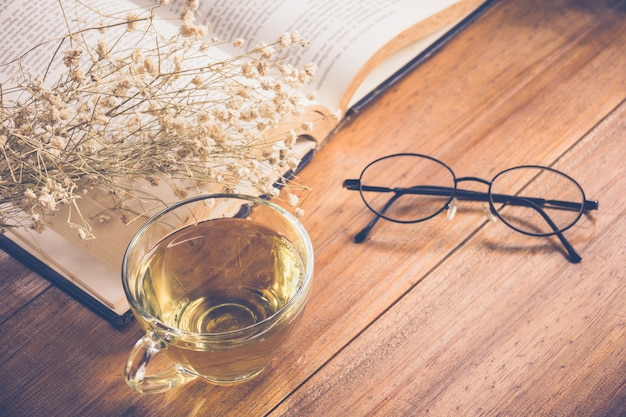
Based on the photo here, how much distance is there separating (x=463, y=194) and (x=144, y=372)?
0.47 meters

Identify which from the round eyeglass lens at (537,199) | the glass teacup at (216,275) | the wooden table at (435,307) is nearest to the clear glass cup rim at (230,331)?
the glass teacup at (216,275)

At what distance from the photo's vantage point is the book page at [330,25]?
101 centimetres

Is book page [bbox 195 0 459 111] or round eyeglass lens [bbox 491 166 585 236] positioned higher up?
book page [bbox 195 0 459 111]

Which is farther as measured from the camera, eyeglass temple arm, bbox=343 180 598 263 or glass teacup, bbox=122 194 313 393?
eyeglass temple arm, bbox=343 180 598 263

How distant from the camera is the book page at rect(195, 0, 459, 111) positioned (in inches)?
39.6

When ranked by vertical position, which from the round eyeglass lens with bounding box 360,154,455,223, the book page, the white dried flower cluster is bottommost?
the round eyeglass lens with bounding box 360,154,455,223

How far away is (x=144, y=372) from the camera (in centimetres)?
68

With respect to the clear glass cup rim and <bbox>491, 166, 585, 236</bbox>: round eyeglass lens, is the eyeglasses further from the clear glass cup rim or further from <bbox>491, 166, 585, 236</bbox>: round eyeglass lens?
the clear glass cup rim

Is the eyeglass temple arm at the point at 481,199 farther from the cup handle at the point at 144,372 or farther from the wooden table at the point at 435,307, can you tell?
the cup handle at the point at 144,372

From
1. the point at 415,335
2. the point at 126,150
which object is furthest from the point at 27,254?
the point at 415,335

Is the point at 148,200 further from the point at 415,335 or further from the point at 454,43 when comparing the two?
the point at 454,43

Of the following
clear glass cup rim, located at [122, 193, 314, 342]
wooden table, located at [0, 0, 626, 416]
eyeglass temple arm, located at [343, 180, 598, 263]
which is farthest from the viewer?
eyeglass temple arm, located at [343, 180, 598, 263]

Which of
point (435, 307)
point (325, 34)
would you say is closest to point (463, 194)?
point (435, 307)

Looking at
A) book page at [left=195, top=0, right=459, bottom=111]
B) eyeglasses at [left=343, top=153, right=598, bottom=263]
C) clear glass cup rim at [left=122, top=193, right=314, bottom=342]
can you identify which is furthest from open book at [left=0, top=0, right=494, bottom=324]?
clear glass cup rim at [left=122, top=193, right=314, bottom=342]
